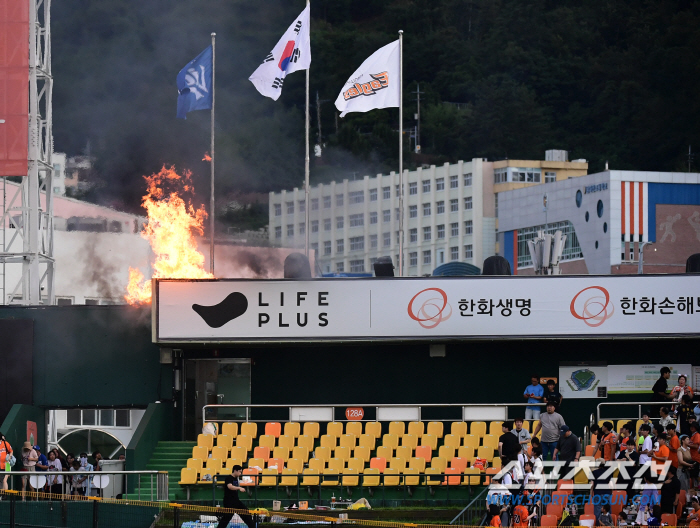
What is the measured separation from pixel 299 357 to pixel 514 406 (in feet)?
19.3

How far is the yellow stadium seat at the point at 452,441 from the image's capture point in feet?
91.4

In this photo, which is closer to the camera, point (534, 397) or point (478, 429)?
point (534, 397)

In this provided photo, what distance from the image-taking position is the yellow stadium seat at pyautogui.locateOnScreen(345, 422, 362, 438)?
28.7 meters

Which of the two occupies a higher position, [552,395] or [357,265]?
[357,265]

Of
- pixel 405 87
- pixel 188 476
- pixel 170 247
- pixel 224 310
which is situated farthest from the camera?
pixel 405 87

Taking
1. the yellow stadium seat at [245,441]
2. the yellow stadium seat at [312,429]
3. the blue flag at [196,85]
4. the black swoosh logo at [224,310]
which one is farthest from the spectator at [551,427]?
the blue flag at [196,85]

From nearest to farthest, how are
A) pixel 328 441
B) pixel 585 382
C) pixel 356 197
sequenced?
pixel 328 441 < pixel 585 382 < pixel 356 197

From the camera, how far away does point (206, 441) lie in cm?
2823

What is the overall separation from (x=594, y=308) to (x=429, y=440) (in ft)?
17.7

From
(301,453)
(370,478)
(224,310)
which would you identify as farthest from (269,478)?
(224,310)

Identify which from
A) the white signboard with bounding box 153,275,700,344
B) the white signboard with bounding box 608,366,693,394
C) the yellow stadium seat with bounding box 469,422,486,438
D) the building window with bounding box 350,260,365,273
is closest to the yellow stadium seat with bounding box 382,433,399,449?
the yellow stadium seat with bounding box 469,422,486,438

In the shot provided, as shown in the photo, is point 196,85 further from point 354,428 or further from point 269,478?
point 269,478

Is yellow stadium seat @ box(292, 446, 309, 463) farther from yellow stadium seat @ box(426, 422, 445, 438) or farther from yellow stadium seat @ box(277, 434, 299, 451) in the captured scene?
yellow stadium seat @ box(426, 422, 445, 438)

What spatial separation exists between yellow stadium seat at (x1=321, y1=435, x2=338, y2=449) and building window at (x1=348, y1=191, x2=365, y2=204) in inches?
3885
